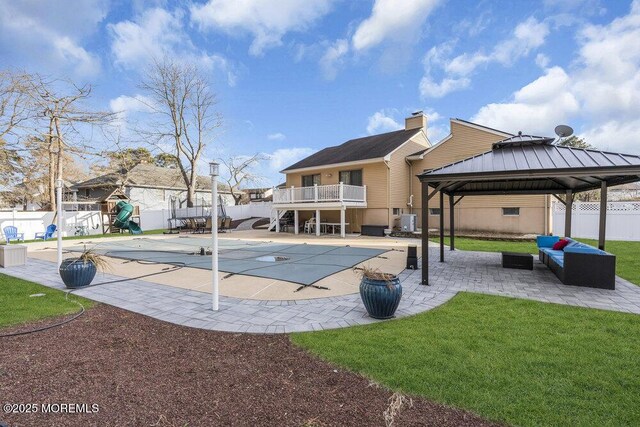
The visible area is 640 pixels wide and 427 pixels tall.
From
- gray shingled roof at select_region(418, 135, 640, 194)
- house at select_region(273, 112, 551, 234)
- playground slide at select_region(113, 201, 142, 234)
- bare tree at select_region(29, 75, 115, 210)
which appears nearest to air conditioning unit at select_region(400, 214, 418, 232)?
house at select_region(273, 112, 551, 234)

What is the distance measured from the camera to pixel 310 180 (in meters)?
21.6

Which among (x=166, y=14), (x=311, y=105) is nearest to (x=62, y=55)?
(x=166, y=14)

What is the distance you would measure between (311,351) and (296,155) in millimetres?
23147

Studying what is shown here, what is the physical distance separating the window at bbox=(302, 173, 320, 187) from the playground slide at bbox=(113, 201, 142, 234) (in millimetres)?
11597

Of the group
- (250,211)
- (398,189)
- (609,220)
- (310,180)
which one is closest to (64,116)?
(310,180)

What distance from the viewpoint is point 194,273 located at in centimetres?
774

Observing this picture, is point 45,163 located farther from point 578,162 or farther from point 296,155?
point 578,162

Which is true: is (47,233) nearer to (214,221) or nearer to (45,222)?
(45,222)

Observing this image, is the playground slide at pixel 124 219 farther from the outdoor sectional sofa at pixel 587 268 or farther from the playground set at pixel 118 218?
the outdoor sectional sofa at pixel 587 268

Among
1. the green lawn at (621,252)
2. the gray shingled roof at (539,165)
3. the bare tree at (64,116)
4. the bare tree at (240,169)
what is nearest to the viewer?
the gray shingled roof at (539,165)

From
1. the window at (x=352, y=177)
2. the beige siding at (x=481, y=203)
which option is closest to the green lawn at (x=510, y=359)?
the beige siding at (x=481, y=203)

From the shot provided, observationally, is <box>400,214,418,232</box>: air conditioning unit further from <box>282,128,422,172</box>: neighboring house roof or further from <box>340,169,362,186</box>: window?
<box>282,128,422,172</box>: neighboring house roof

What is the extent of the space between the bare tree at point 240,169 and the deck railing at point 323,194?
14088 millimetres

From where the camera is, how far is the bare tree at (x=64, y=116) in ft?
53.7
